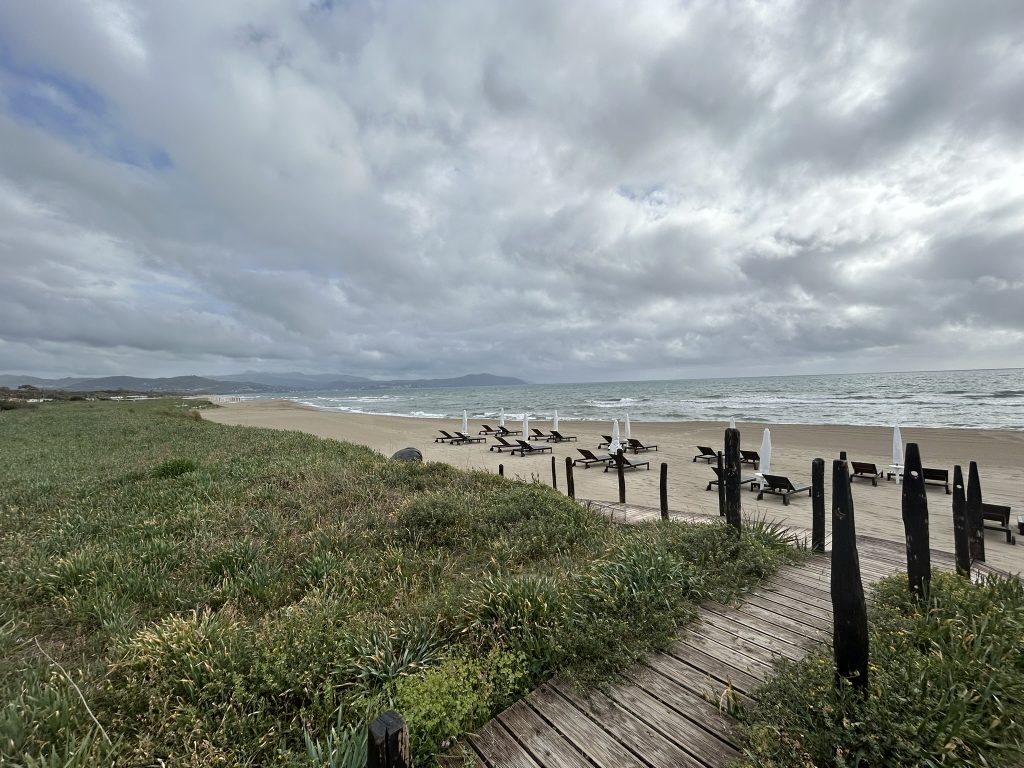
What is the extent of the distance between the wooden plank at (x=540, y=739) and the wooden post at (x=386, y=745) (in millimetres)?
1085

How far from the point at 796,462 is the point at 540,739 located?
18.9m

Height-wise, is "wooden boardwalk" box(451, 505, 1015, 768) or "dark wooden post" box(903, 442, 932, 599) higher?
"dark wooden post" box(903, 442, 932, 599)

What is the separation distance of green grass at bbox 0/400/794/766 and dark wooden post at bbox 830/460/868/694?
1.26 m

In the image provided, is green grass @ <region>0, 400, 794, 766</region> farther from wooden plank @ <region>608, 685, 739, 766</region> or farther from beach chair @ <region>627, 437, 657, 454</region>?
beach chair @ <region>627, 437, 657, 454</region>

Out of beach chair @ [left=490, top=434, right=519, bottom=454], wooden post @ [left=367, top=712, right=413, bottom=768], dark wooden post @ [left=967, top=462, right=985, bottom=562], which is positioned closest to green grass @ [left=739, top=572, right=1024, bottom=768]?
wooden post @ [left=367, top=712, right=413, bottom=768]

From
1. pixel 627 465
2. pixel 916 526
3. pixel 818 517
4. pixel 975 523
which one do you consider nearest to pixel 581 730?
pixel 916 526

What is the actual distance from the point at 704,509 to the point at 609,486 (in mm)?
3549

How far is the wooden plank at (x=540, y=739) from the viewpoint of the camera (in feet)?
9.06

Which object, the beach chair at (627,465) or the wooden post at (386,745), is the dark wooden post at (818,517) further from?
the beach chair at (627,465)

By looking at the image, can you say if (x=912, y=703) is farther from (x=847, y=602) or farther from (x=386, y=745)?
(x=386, y=745)

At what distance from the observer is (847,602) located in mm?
2988

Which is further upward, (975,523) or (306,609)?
(975,523)

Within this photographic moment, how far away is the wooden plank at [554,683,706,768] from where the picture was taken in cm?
273

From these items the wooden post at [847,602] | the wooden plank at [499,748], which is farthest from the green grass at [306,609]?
the wooden post at [847,602]
